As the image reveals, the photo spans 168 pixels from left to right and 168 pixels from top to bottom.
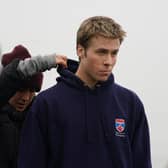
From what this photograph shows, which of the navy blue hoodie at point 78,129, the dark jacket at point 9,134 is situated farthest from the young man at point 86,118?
the dark jacket at point 9,134

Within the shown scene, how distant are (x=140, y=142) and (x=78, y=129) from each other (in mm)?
229

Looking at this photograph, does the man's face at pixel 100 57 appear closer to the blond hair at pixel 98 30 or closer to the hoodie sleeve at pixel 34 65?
the blond hair at pixel 98 30

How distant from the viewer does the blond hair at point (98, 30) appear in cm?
197

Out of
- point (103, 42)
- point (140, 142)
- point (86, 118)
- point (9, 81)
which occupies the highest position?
point (103, 42)

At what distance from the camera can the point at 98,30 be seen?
6.47 ft

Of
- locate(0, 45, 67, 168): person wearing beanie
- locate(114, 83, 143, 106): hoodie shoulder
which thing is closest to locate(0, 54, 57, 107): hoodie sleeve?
locate(0, 45, 67, 168): person wearing beanie

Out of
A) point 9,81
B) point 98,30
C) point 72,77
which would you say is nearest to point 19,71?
point 9,81

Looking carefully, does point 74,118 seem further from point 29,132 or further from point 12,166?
point 12,166

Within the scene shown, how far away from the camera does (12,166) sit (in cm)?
210

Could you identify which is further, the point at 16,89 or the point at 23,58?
the point at 23,58

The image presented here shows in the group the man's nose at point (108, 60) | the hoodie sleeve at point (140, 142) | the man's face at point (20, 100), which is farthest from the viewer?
the man's face at point (20, 100)

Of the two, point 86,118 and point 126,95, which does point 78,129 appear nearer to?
point 86,118

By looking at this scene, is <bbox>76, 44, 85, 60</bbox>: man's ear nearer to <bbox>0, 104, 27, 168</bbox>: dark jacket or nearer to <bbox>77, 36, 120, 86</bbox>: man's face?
<bbox>77, 36, 120, 86</bbox>: man's face

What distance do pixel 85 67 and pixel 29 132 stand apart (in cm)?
27
